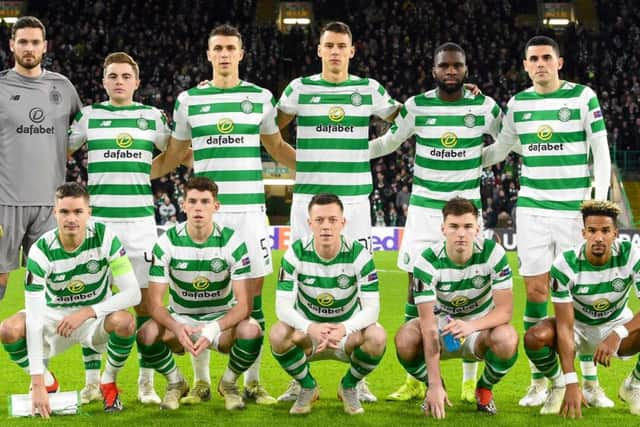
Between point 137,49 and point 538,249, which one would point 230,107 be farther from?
point 137,49

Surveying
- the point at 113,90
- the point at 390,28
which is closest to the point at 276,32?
the point at 390,28

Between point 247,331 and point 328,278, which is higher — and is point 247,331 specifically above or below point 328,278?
below

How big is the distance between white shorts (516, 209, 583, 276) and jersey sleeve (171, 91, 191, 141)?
214 centimetres

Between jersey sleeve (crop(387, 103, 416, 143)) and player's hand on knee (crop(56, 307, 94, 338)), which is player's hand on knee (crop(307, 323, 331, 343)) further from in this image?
jersey sleeve (crop(387, 103, 416, 143))

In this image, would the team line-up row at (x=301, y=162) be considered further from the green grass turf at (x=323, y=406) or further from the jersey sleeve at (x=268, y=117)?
the green grass turf at (x=323, y=406)

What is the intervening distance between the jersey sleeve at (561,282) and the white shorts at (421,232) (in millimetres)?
749

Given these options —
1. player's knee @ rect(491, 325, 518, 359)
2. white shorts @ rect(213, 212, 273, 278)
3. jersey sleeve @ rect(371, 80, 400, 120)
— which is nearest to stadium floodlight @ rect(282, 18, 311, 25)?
jersey sleeve @ rect(371, 80, 400, 120)

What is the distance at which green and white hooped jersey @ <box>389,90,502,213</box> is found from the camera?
18.3 ft

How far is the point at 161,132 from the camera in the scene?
570 cm

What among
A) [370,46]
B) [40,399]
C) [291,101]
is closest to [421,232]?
[291,101]

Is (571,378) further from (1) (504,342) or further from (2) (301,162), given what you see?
(2) (301,162)

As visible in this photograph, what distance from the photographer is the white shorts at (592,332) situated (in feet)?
16.4

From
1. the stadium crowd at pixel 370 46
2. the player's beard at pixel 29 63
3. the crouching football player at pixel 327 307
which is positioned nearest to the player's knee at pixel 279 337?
the crouching football player at pixel 327 307

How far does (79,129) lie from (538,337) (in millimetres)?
3055
